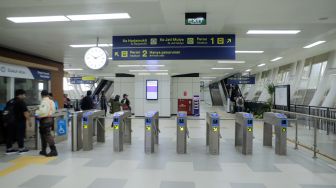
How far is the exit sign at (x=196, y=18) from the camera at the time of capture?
4.56m

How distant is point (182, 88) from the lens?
1673 cm

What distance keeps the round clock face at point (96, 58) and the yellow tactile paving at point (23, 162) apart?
2288 mm

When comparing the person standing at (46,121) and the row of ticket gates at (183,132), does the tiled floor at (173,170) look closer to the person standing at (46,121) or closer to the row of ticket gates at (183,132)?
the row of ticket gates at (183,132)

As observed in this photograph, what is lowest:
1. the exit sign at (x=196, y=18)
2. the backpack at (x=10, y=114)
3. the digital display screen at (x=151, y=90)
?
the backpack at (x=10, y=114)

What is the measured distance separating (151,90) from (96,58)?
8.99 m

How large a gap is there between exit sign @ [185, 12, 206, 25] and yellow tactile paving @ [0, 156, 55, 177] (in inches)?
154

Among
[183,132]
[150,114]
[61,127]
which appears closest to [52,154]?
[61,127]

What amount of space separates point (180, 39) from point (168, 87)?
29.7 feet

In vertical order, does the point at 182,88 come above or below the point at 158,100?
above

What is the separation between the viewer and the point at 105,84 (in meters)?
30.1

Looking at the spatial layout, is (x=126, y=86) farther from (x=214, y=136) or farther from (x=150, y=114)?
(x=214, y=136)

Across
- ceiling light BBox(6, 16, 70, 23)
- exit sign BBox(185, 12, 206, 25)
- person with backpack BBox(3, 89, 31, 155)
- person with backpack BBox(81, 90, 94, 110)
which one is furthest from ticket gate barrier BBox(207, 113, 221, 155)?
person with backpack BBox(81, 90, 94, 110)

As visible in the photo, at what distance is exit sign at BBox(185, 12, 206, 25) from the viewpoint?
4.56 meters

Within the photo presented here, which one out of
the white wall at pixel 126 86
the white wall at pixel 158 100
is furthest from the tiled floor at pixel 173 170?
the white wall at pixel 126 86
